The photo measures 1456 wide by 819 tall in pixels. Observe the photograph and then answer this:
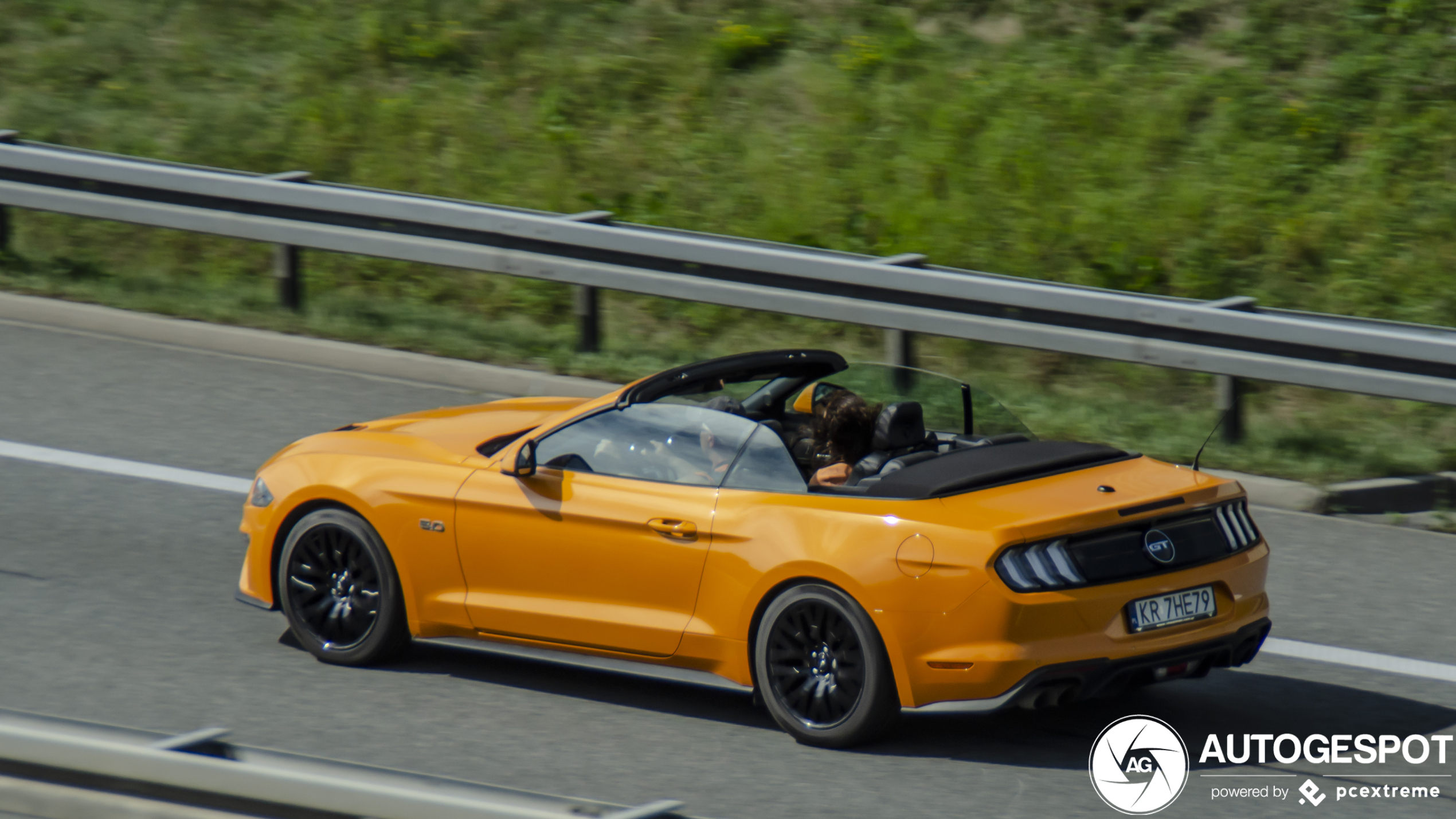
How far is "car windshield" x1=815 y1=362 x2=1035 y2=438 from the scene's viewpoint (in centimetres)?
682

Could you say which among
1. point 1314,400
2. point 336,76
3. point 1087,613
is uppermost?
point 336,76

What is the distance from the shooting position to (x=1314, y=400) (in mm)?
11562

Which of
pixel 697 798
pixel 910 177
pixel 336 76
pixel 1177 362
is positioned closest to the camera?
pixel 697 798

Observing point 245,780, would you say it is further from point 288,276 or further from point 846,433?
point 288,276

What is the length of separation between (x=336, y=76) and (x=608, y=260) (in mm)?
5798

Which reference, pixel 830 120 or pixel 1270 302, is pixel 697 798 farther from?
pixel 830 120

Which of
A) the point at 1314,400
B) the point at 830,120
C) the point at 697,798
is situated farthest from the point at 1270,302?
the point at 697,798

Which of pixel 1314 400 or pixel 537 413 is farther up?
pixel 537 413

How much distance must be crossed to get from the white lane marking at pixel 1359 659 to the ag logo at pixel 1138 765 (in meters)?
1.16

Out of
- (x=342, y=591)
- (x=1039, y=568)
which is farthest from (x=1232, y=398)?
(x=342, y=591)

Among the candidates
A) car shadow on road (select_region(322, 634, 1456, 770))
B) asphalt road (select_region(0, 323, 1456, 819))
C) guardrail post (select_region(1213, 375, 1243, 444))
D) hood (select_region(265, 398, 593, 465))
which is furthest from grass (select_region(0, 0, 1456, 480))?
hood (select_region(265, 398, 593, 465))

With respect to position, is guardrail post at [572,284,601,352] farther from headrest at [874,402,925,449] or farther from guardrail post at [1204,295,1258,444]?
headrest at [874,402,925,449]

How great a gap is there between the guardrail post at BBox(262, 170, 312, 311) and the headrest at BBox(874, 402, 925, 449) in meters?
6.72

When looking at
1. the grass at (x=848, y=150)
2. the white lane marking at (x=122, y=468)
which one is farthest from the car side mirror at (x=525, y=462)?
the grass at (x=848, y=150)
